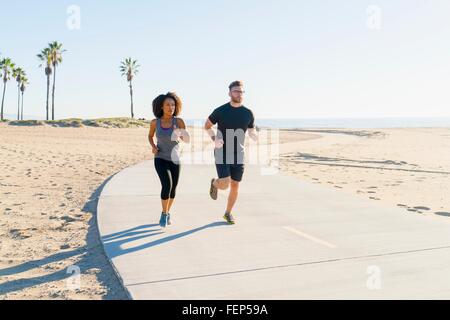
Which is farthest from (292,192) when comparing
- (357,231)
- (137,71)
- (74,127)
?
(137,71)

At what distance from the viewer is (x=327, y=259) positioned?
13.7 ft

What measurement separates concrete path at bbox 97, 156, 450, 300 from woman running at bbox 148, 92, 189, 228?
533 mm

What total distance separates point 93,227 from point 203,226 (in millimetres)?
1578

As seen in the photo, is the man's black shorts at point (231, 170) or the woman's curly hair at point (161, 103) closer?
the woman's curly hair at point (161, 103)

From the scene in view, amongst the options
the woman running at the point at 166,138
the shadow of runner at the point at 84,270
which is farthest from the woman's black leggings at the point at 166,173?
the shadow of runner at the point at 84,270

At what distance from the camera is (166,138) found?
5348mm

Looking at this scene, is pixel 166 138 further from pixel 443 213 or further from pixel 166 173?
pixel 443 213

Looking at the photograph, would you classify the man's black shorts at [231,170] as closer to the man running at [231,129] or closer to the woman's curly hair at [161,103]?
the man running at [231,129]

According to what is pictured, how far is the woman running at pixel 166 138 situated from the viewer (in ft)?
17.5

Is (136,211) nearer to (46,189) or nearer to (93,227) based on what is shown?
(93,227)

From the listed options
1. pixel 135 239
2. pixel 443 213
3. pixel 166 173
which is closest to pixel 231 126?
pixel 166 173

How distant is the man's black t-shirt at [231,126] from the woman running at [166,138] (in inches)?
19.1

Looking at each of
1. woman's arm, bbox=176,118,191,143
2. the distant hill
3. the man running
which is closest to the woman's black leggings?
woman's arm, bbox=176,118,191,143
